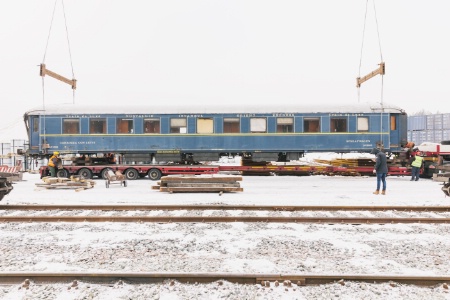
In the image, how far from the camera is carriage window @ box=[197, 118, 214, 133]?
682 inches

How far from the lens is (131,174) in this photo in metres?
16.8

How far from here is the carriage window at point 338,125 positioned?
684 inches

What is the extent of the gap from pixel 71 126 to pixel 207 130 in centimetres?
747

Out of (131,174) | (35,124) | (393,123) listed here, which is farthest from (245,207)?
(35,124)

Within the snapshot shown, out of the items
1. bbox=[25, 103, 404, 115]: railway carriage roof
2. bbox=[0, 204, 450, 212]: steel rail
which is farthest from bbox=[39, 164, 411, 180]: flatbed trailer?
bbox=[0, 204, 450, 212]: steel rail

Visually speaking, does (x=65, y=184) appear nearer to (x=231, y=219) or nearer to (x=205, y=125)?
(x=205, y=125)

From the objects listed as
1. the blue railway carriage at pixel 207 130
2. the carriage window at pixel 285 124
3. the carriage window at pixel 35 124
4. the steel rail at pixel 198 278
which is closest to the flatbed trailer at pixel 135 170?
the blue railway carriage at pixel 207 130

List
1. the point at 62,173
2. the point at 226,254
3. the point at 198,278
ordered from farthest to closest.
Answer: the point at 62,173 < the point at 226,254 < the point at 198,278

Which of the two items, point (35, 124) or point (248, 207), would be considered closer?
point (248, 207)

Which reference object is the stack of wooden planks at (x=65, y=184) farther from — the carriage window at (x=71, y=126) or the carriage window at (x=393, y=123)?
the carriage window at (x=393, y=123)

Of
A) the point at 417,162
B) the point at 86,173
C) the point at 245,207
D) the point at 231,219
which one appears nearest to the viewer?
the point at 231,219

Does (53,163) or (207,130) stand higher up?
(207,130)

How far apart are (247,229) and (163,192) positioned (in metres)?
5.93

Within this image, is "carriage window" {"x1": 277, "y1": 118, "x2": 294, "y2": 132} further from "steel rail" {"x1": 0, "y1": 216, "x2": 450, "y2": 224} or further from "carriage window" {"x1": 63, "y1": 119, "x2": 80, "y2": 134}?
"carriage window" {"x1": 63, "y1": 119, "x2": 80, "y2": 134}
